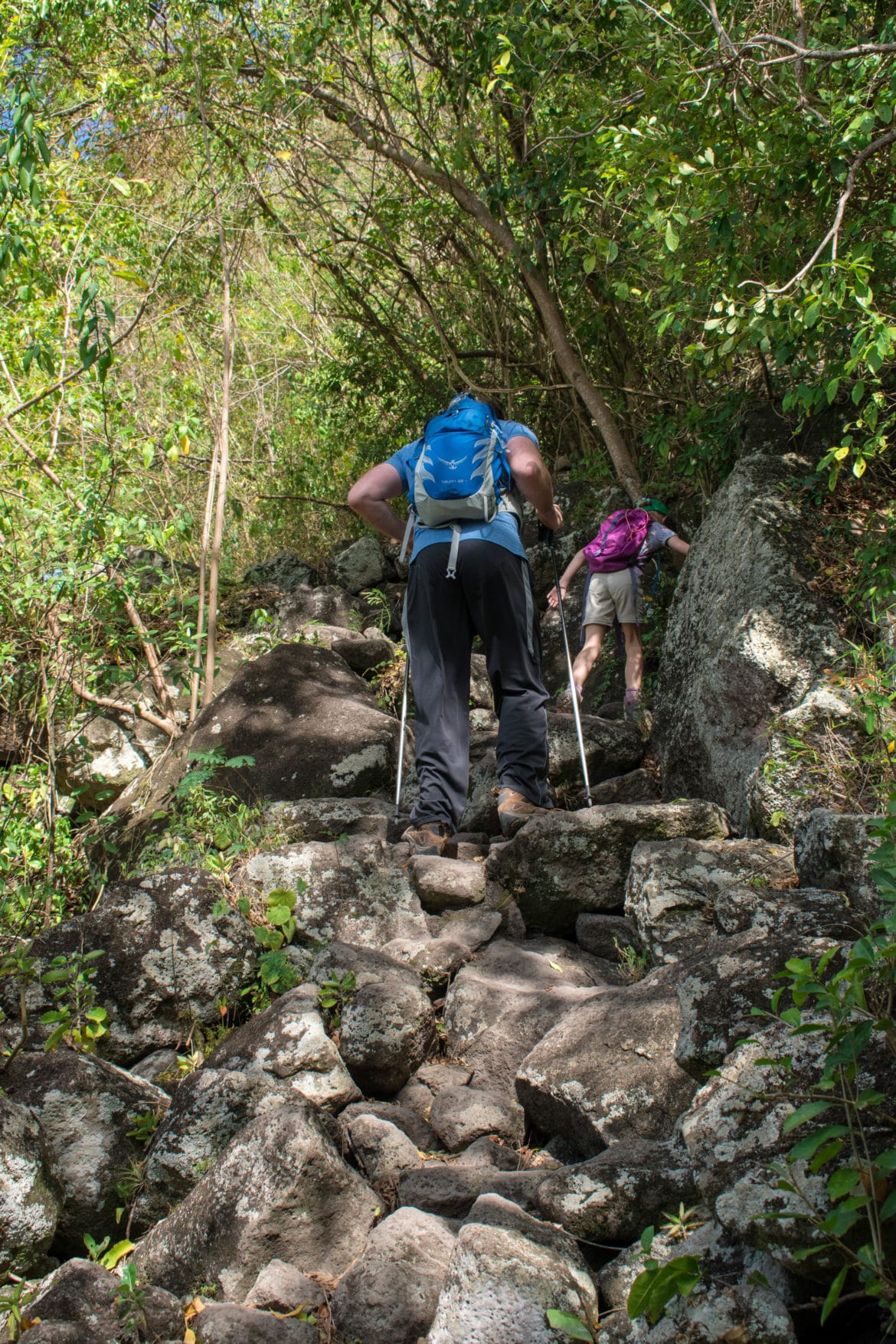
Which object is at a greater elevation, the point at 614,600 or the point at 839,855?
the point at 614,600

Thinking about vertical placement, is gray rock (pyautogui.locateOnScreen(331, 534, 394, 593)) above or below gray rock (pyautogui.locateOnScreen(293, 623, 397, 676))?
above

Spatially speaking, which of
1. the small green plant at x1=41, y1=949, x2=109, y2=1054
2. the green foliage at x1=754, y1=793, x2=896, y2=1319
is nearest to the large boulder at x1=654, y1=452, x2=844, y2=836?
the green foliage at x1=754, y1=793, x2=896, y2=1319

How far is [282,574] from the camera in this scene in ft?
37.4

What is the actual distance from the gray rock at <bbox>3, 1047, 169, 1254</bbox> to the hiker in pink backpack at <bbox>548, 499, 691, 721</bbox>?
5.21 metres

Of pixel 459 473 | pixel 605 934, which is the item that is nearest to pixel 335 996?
pixel 605 934

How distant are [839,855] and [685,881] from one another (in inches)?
23.9

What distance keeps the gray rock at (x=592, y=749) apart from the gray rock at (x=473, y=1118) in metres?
2.98

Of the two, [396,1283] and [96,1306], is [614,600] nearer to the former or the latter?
[396,1283]

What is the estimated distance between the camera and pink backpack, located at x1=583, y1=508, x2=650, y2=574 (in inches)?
309

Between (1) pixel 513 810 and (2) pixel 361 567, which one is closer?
(1) pixel 513 810

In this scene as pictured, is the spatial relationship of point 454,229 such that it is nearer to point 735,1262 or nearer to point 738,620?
point 738,620

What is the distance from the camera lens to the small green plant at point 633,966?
12.2 ft

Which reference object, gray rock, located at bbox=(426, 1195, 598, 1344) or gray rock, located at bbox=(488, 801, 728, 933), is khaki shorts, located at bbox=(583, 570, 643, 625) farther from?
gray rock, located at bbox=(426, 1195, 598, 1344)

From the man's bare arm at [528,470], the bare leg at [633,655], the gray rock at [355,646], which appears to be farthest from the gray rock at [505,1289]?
the gray rock at [355,646]
